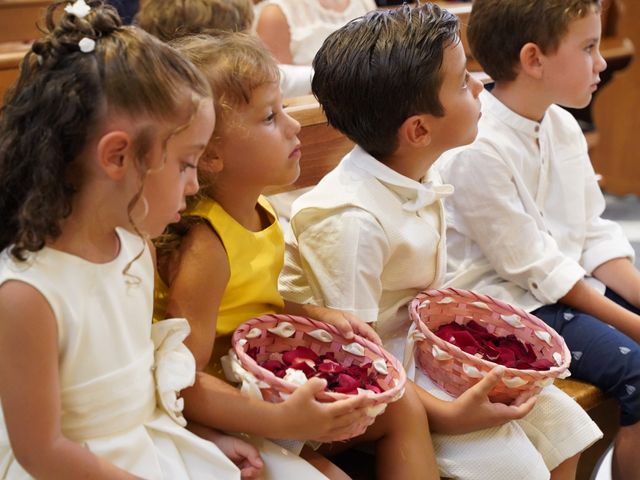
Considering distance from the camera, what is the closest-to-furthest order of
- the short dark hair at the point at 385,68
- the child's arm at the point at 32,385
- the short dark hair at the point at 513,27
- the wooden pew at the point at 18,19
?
the child's arm at the point at 32,385
the short dark hair at the point at 385,68
the short dark hair at the point at 513,27
the wooden pew at the point at 18,19

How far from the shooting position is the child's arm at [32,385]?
1.29 metres

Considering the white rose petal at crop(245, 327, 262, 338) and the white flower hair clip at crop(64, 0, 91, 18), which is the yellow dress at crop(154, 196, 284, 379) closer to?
the white rose petal at crop(245, 327, 262, 338)

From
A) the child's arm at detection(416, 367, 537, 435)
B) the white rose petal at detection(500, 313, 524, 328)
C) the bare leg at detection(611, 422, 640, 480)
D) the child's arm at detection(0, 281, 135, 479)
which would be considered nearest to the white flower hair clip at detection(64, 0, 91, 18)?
the child's arm at detection(0, 281, 135, 479)

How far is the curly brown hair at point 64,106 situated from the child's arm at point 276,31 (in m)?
2.28

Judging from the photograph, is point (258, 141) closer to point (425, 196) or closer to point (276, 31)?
point (425, 196)

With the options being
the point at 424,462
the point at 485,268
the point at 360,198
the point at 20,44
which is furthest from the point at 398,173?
the point at 20,44

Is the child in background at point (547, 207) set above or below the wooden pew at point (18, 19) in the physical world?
above

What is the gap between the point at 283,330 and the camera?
5.63 feet

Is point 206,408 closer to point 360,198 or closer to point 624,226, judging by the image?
point 360,198

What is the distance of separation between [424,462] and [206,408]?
41cm

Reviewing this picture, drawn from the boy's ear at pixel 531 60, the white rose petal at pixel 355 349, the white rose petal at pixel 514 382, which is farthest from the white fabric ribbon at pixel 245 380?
the boy's ear at pixel 531 60

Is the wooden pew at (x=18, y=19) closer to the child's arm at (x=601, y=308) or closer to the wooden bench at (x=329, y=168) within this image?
the wooden bench at (x=329, y=168)

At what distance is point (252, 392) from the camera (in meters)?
1.54

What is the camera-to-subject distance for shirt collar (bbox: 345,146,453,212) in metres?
1.93
